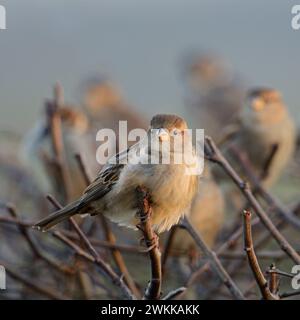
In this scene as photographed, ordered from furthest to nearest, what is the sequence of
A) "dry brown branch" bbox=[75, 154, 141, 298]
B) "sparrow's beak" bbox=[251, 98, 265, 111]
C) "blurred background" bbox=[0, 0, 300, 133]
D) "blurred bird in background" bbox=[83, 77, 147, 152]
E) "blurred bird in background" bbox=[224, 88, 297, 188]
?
"blurred background" bbox=[0, 0, 300, 133] < "blurred bird in background" bbox=[83, 77, 147, 152] < "sparrow's beak" bbox=[251, 98, 265, 111] < "blurred bird in background" bbox=[224, 88, 297, 188] < "dry brown branch" bbox=[75, 154, 141, 298]

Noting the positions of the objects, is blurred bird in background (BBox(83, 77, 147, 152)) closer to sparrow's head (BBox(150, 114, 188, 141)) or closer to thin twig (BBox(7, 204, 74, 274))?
thin twig (BBox(7, 204, 74, 274))

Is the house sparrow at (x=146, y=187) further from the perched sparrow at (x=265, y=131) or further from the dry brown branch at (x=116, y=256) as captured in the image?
the perched sparrow at (x=265, y=131)

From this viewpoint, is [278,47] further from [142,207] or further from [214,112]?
[142,207]

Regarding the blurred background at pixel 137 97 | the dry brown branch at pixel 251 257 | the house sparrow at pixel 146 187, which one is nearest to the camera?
the dry brown branch at pixel 251 257

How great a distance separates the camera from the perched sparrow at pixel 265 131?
434cm

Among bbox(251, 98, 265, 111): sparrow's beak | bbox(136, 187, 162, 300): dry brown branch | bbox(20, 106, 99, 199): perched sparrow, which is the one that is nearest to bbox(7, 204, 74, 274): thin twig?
bbox(136, 187, 162, 300): dry brown branch

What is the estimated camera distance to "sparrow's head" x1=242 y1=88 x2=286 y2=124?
4602 millimetres

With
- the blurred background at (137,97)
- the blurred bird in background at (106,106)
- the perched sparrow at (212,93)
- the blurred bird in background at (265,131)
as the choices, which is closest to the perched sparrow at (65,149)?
the blurred background at (137,97)

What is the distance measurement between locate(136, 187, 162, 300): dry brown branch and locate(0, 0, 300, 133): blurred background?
178 inches

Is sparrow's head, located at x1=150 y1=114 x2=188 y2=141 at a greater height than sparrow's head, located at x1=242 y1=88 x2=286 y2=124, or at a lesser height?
greater

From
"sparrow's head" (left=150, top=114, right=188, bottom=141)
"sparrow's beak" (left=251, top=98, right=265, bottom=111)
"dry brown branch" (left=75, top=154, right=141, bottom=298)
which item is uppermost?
"sparrow's head" (left=150, top=114, right=188, bottom=141)
